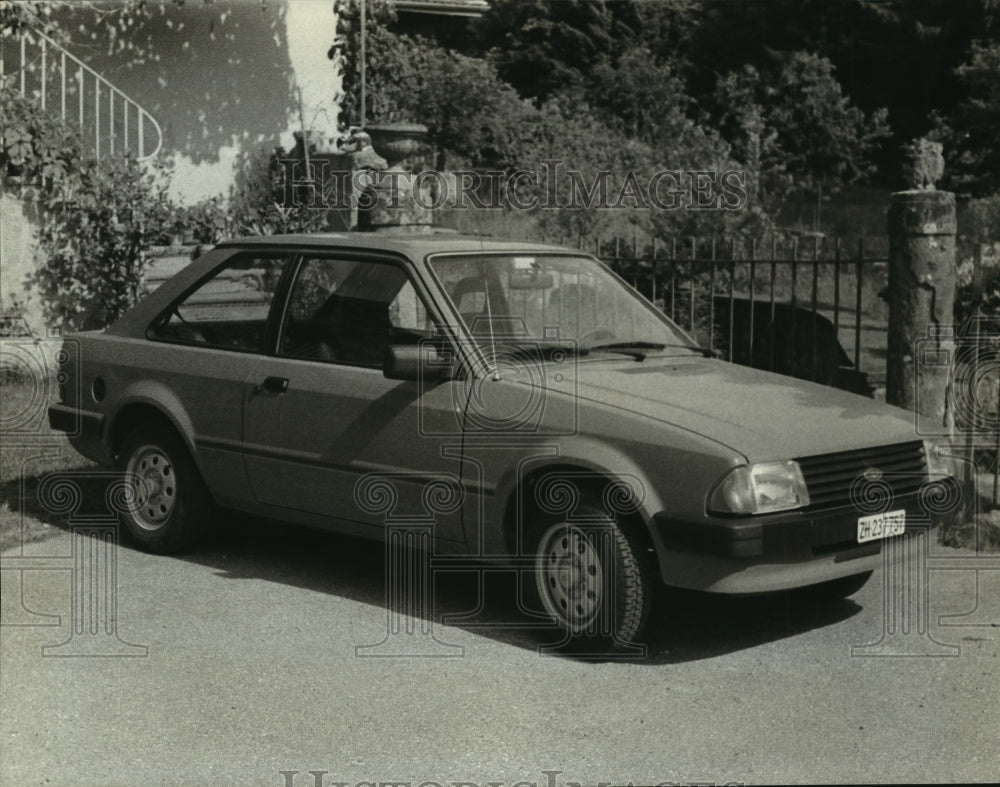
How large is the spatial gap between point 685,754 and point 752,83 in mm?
26114

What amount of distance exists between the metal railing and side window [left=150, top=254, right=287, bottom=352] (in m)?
7.01

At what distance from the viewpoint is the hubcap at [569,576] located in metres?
5.90

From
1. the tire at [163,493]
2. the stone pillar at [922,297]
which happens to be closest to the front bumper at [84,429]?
the tire at [163,493]

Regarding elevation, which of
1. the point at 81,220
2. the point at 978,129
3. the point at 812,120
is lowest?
the point at 81,220

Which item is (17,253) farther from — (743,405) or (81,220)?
(743,405)

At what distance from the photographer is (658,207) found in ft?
51.2

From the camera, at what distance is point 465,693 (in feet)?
18.1

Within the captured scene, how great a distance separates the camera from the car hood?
19.0ft

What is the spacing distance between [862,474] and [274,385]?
271 cm

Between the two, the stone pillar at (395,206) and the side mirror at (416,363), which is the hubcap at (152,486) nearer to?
the side mirror at (416,363)

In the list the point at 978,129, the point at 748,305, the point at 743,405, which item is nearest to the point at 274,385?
the point at 743,405

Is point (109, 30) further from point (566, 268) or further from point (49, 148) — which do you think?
point (566, 268)

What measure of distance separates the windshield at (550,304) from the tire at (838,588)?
132 cm

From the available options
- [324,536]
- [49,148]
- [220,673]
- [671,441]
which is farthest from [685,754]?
[49,148]
